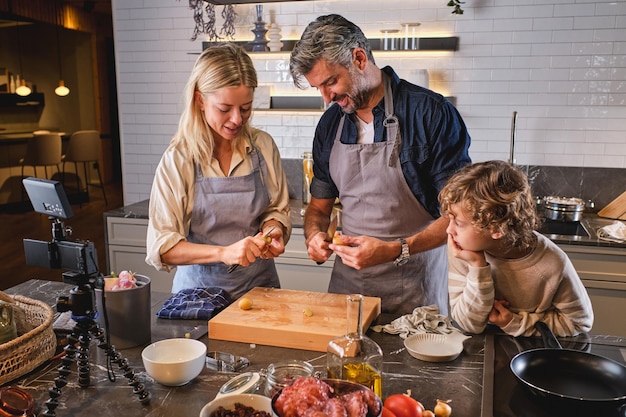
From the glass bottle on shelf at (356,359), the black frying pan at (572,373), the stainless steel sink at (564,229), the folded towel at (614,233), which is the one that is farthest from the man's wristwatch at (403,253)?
the folded towel at (614,233)

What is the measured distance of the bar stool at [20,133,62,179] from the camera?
8.45 meters

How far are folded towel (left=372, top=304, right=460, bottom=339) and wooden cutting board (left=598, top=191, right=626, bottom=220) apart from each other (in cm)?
247

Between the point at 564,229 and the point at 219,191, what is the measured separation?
2267mm

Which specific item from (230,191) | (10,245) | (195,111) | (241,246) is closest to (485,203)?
(241,246)

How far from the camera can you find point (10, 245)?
276 inches

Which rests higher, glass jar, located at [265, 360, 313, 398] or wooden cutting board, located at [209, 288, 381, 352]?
glass jar, located at [265, 360, 313, 398]

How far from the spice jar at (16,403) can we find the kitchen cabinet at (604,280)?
284 cm

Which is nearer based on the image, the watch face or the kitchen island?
the kitchen island

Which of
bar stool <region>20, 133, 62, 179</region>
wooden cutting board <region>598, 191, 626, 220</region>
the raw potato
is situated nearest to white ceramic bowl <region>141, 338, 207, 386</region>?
the raw potato

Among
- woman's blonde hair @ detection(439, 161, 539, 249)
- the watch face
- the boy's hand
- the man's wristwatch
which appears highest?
woman's blonde hair @ detection(439, 161, 539, 249)

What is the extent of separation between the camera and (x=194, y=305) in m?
2.01

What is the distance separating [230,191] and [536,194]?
8.49ft

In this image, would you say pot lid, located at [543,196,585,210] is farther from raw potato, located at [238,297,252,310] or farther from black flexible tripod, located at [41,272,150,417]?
black flexible tripod, located at [41,272,150,417]

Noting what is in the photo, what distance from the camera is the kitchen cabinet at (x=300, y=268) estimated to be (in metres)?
3.72
